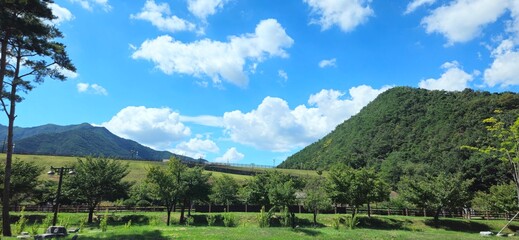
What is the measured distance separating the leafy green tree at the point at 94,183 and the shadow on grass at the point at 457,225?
112 feet

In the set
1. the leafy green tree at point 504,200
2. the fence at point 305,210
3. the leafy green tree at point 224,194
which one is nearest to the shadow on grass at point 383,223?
the fence at point 305,210

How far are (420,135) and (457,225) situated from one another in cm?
10259

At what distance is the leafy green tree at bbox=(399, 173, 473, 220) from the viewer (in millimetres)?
39781

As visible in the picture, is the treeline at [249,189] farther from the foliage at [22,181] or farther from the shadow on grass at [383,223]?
the shadow on grass at [383,223]

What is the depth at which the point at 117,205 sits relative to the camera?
44.3m

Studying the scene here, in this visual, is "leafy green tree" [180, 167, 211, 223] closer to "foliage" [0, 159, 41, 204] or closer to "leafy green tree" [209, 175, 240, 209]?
"leafy green tree" [209, 175, 240, 209]

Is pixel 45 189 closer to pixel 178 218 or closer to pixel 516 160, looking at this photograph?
pixel 178 218

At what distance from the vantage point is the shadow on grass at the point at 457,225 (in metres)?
37.2

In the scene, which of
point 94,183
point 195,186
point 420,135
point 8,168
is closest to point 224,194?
point 195,186

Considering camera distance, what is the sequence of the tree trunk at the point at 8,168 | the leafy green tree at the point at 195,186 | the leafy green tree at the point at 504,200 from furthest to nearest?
the leafy green tree at the point at 504,200 < the leafy green tree at the point at 195,186 < the tree trunk at the point at 8,168

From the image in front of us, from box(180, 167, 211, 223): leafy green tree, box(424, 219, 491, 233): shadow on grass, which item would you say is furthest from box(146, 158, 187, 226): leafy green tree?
box(424, 219, 491, 233): shadow on grass

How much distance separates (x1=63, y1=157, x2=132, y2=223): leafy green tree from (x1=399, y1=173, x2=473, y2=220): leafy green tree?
33.9m

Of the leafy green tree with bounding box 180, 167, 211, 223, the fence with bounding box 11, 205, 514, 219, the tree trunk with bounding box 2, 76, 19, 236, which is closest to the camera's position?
the tree trunk with bounding box 2, 76, 19, 236

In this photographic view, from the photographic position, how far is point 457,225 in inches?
1499
